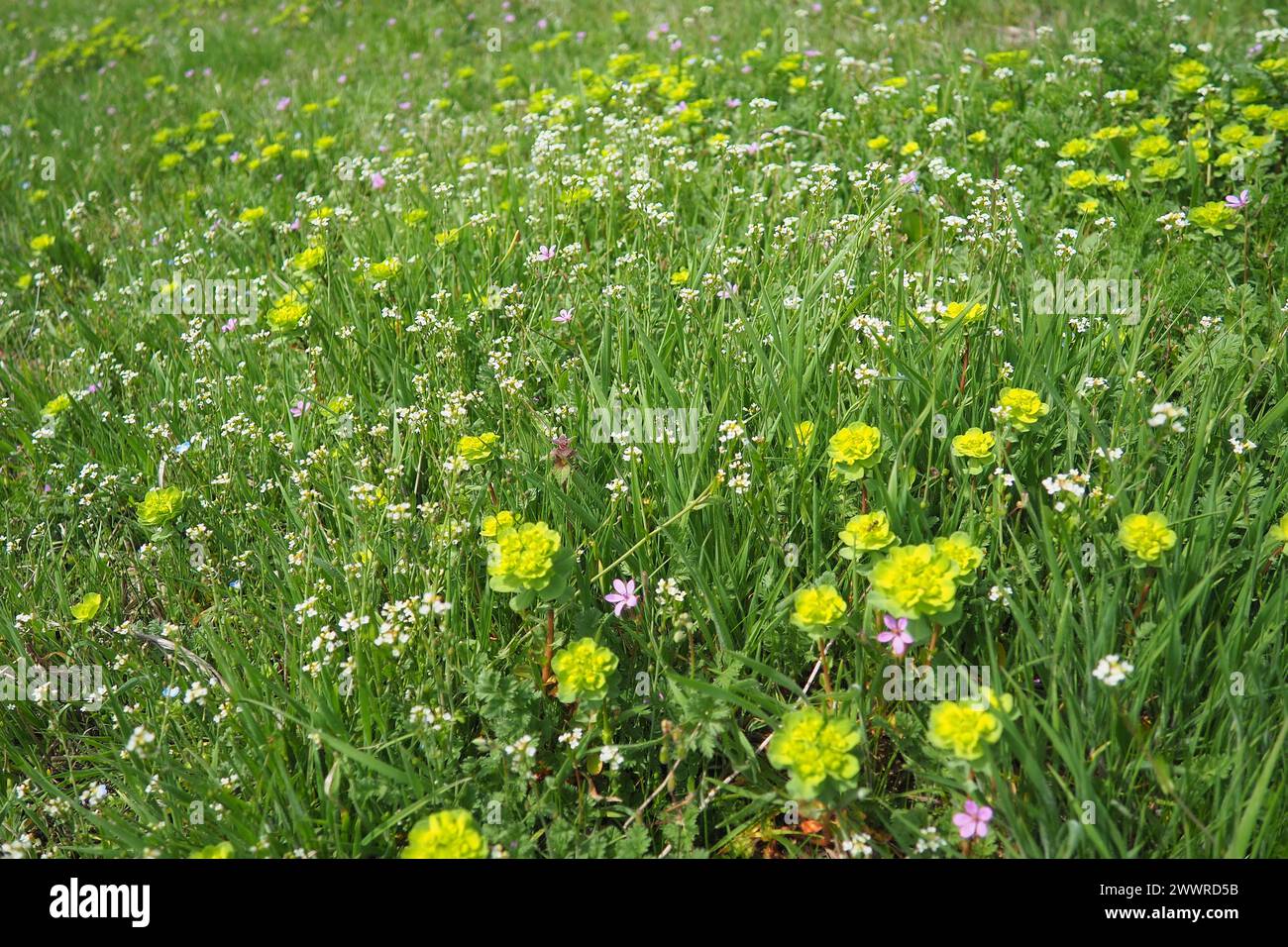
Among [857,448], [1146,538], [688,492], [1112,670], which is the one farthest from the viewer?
[688,492]

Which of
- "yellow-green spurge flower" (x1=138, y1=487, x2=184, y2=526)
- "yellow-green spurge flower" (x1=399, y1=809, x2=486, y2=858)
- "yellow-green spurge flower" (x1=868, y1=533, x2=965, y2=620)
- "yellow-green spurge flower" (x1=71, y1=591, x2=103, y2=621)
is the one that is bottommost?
"yellow-green spurge flower" (x1=71, y1=591, x2=103, y2=621)

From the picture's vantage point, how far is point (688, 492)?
8.52ft

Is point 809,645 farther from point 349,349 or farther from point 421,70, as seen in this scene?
point 421,70

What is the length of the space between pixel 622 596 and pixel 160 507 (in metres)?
1.43

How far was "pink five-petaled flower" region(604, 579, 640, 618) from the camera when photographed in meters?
2.39

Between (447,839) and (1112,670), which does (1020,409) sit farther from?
(447,839)

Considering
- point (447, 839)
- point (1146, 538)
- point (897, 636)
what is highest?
point (1146, 538)

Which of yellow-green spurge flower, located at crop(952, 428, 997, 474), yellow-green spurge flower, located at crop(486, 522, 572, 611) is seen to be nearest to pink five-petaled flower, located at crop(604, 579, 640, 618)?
yellow-green spurge flower, located at crop(486, 522, 572, 611)

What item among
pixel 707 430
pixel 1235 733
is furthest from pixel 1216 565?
pixel 707 430

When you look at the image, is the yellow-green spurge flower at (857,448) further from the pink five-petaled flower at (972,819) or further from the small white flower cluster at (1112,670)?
the pink five-petaled flower at (972,819)

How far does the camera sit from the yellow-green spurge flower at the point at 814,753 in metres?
1.87

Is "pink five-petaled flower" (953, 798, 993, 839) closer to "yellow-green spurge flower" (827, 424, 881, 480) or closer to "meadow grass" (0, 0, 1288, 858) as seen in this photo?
"meadow grass" (0, 0, 1288, 858)

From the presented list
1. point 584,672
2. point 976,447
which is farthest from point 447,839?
point 976,447

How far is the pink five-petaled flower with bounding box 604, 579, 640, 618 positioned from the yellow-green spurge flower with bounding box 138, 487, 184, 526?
136 cm
